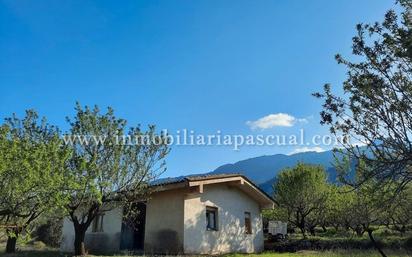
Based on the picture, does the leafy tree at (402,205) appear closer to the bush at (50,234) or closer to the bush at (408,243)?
the bush at (408,243)

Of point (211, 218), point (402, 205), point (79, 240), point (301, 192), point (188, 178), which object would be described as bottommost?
point (79, 240)

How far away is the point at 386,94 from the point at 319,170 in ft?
101

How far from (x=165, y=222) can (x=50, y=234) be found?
52.6 ft

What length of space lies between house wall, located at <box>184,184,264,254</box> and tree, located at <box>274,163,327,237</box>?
10787 mm

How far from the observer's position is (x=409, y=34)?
7270 millimetres

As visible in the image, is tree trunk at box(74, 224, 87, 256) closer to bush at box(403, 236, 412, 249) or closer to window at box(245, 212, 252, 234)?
window at box(245, 212, 252, 234)

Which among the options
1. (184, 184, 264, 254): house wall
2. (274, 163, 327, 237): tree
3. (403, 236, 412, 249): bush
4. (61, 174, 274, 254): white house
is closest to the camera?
(61, 174, 274, 254): white house

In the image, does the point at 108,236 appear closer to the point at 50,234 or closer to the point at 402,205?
the point at 50,234

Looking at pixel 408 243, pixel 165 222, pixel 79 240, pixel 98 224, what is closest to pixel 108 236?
pixel 98 224

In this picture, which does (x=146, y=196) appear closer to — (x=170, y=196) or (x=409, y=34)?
(x=170, y=196)

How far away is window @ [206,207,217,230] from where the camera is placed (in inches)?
848

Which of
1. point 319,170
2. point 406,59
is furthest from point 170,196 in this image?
point 319,170

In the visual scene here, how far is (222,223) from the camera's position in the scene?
22.2 m

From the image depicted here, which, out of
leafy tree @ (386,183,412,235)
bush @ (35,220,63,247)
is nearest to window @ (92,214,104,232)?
bush @ (35,220,63,247)
